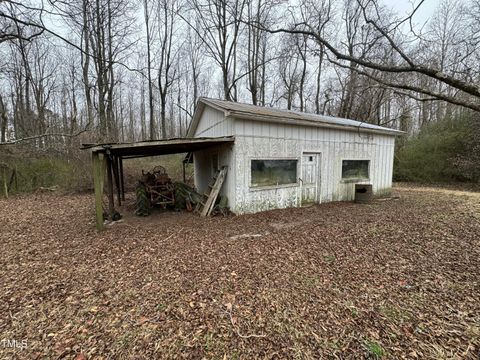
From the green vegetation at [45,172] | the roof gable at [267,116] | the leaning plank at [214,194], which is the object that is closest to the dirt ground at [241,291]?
the leaning plank at [214,194]

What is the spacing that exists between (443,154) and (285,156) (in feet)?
40.7

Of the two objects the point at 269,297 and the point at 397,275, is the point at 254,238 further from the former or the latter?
the point at 397,275

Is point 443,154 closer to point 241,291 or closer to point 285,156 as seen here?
point 285,156

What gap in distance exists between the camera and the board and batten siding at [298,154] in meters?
6.39

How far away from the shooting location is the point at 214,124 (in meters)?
7.97

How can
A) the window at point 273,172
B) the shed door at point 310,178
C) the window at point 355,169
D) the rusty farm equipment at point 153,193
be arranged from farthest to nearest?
the window at point 355,169, the shed door at point 310,178, the rusty farm equipment at point 153,193, the window at point 273,172

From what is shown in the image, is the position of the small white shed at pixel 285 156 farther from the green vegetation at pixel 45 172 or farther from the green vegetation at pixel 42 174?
the green vegetation at pixel 42 174

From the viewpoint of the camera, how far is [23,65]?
46.1 ft

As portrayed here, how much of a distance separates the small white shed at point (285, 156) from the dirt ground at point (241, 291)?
1.54 m

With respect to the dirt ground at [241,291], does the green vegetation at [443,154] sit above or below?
above

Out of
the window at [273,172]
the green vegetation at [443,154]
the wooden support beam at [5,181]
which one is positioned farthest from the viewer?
the green vegetation at [443,154]

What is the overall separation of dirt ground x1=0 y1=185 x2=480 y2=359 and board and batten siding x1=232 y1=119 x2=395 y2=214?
138cm

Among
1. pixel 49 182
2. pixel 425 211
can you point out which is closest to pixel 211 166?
pixel 425 211

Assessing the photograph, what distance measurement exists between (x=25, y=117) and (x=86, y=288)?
17.5m
